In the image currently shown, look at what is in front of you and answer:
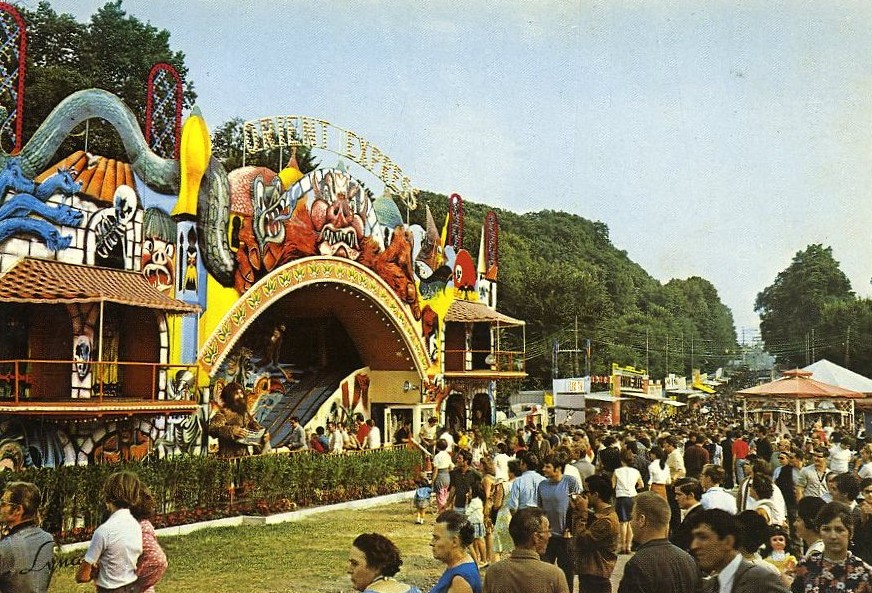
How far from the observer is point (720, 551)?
209 inches

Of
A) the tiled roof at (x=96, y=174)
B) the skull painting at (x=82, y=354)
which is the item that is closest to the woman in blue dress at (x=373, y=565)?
the skull painting at (x=82, y=354)

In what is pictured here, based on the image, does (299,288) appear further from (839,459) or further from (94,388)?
(839,459)

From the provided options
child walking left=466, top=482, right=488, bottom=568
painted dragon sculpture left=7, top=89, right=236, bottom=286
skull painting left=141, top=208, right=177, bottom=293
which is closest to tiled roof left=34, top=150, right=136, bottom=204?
painted dragon sculpture left=7, top=89, right=236, bottom=286

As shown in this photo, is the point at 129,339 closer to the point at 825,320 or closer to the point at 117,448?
the point at 117,448

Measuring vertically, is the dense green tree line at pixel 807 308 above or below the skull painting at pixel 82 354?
above

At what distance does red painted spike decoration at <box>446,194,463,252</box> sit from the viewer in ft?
105

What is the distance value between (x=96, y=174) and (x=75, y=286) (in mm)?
2796

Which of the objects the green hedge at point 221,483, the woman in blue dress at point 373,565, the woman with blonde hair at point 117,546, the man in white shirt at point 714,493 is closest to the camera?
the woman in blue dress at point 373,565

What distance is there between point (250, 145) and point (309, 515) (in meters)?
12.0

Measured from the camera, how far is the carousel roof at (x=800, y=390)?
3147 cm

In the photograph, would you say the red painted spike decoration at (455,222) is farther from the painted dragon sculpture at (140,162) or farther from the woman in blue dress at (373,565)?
the woman in blue dress at (373,565)

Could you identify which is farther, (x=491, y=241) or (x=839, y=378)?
(x=839, y=378)

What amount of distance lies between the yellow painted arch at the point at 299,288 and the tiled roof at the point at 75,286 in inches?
96.1

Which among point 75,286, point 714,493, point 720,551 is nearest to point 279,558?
point 75,286
